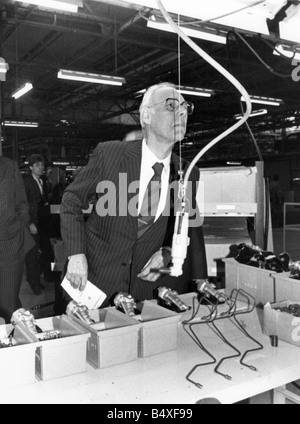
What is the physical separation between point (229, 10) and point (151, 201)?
2.49 feet

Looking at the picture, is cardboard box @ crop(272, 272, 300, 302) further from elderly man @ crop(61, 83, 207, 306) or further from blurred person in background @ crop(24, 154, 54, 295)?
blurred person in background @ crop(24, 154, 54, 295)

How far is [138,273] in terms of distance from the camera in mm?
1679

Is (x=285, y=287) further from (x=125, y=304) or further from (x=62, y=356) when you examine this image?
(x=62, y=356)

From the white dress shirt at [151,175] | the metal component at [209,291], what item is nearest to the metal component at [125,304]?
the metal component at [209,291]

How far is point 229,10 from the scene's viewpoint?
1.17 meters

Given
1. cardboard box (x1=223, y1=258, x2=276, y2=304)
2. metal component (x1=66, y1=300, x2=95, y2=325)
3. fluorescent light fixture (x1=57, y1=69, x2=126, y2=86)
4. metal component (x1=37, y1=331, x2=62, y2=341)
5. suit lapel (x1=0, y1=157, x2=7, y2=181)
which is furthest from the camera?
fluorescent light fixture (x1=57, y1=69, x2=126, y2=86)

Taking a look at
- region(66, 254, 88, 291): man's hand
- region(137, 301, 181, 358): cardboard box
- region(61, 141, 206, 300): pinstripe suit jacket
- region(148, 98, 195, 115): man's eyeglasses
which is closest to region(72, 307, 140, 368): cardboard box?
region(137, 301, 181, 358): cardboard box

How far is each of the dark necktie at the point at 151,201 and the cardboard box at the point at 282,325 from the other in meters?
0.57

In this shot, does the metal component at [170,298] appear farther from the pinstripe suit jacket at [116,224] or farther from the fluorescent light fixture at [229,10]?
the fluorescent light fixture at [229,10]

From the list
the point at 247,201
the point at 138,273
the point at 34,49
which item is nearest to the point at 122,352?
the point at 138,273

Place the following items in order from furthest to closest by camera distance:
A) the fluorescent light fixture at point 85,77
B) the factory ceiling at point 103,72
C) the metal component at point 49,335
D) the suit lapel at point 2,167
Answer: the factory ceiling at point 103,72 < the fluorescent light fixture at point 85,77 < the suit lapel at point 2,167 < the metal component at point 49,335

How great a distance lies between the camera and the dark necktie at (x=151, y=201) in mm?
1674

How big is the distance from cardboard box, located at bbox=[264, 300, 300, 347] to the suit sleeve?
0.67 metres

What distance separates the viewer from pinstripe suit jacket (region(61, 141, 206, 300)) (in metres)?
1.65
